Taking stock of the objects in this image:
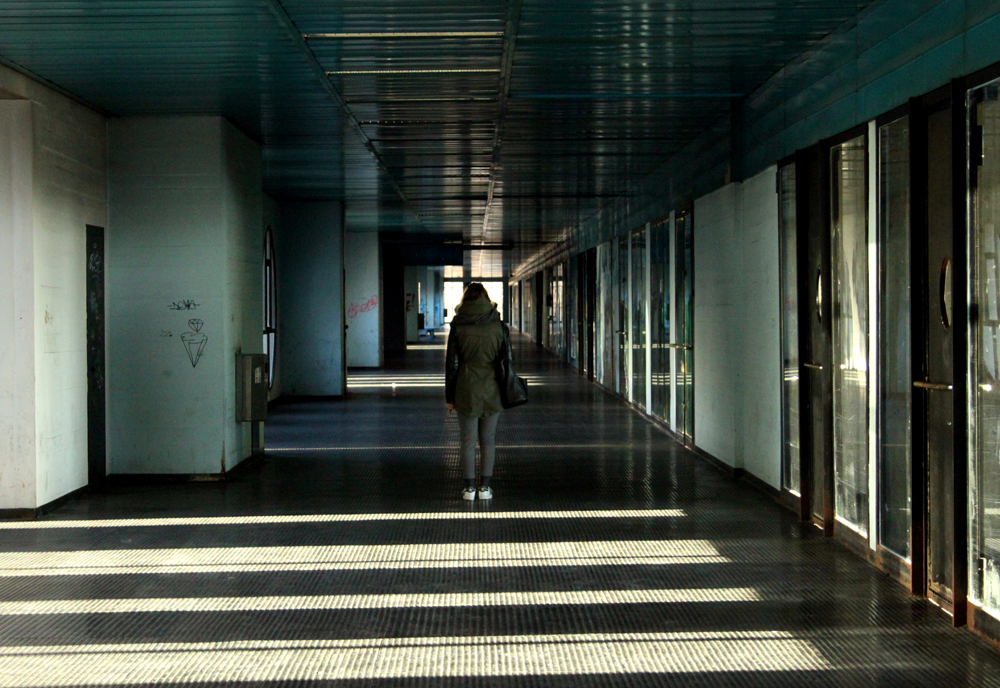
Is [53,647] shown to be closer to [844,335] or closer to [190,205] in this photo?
[844,335]

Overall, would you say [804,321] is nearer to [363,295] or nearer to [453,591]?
[453,591]

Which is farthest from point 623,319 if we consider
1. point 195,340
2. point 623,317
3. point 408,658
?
point 408,658

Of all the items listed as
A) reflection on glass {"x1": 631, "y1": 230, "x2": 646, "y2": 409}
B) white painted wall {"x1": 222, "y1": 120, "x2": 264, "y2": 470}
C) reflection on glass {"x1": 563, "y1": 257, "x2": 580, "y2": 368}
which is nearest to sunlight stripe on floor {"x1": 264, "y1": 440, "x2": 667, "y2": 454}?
white painted wall {"x1": 222, "y1": 120, "x2": 264, "y2": 470}

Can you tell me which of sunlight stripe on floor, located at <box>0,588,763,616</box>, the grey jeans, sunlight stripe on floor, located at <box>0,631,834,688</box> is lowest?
sunlight stripe on floor, located at <box>0,631,834,688</box>

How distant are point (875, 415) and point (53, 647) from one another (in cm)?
414

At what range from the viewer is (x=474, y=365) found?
304 inches

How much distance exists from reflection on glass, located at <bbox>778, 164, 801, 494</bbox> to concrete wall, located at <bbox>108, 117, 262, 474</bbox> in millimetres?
4597

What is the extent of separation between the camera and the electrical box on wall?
932 centimetres

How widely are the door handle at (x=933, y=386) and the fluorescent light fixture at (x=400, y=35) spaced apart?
3.12 meters

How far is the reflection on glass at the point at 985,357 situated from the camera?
4312 mm

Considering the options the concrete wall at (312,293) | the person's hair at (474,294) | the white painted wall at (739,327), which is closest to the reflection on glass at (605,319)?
the concrete wall at (312,293)

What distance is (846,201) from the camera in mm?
6145

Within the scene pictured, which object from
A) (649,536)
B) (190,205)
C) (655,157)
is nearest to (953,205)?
(649,536)

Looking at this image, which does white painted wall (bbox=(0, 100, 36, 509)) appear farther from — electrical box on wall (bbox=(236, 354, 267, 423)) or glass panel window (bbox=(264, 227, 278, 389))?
glass panel window (bbox=(264, 227, 278, 389))
